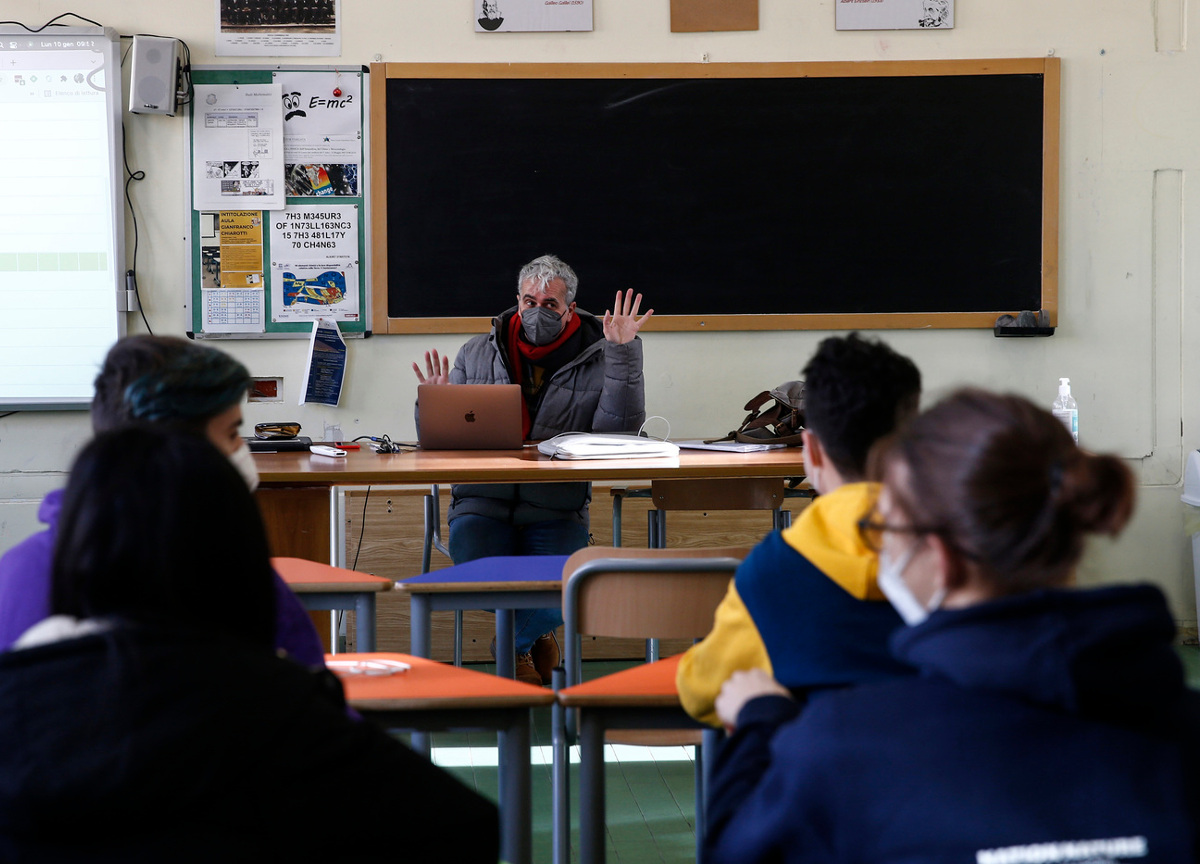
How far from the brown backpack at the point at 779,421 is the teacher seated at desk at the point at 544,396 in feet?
1.17

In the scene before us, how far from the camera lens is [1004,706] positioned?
0.75m

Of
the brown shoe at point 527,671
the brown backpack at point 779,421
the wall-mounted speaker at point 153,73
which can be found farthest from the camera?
the wall-mounted speaker at point 153,73

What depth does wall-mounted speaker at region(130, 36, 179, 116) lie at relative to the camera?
371cm

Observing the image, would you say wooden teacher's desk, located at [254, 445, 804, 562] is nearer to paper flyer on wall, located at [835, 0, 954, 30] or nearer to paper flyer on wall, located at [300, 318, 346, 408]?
paper flyer on wall, located at [300, 318, 346, 408]

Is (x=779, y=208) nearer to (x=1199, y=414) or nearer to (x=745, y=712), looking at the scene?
(x=1199, y=414)

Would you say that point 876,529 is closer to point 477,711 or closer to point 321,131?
point 477,711

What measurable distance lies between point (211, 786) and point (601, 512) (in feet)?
9.89

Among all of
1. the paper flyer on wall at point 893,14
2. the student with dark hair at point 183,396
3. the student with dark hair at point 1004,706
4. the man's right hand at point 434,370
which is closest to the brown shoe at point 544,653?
the man's right hand at point 434,370

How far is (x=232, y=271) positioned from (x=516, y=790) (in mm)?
3016

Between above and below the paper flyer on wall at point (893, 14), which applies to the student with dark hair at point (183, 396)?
below

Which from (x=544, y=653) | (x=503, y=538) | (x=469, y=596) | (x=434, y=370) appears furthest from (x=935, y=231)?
(x=469, y=596)

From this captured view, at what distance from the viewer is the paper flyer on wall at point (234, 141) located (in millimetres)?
3844

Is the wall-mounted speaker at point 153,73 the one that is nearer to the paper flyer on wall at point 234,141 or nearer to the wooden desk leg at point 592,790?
the paper flyer on wall at point 234,141

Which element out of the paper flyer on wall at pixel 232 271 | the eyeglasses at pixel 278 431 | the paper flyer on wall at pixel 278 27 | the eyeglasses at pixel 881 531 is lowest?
the eyeglasses at pixel 881 531
